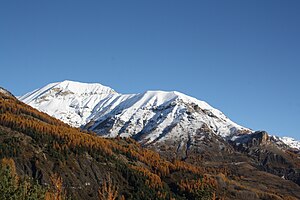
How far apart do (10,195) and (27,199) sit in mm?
3052

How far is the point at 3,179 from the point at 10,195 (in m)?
3.99

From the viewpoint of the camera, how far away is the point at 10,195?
214ft

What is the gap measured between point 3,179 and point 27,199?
5.04 metres

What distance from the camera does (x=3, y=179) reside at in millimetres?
68188

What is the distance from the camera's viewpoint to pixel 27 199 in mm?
67375
